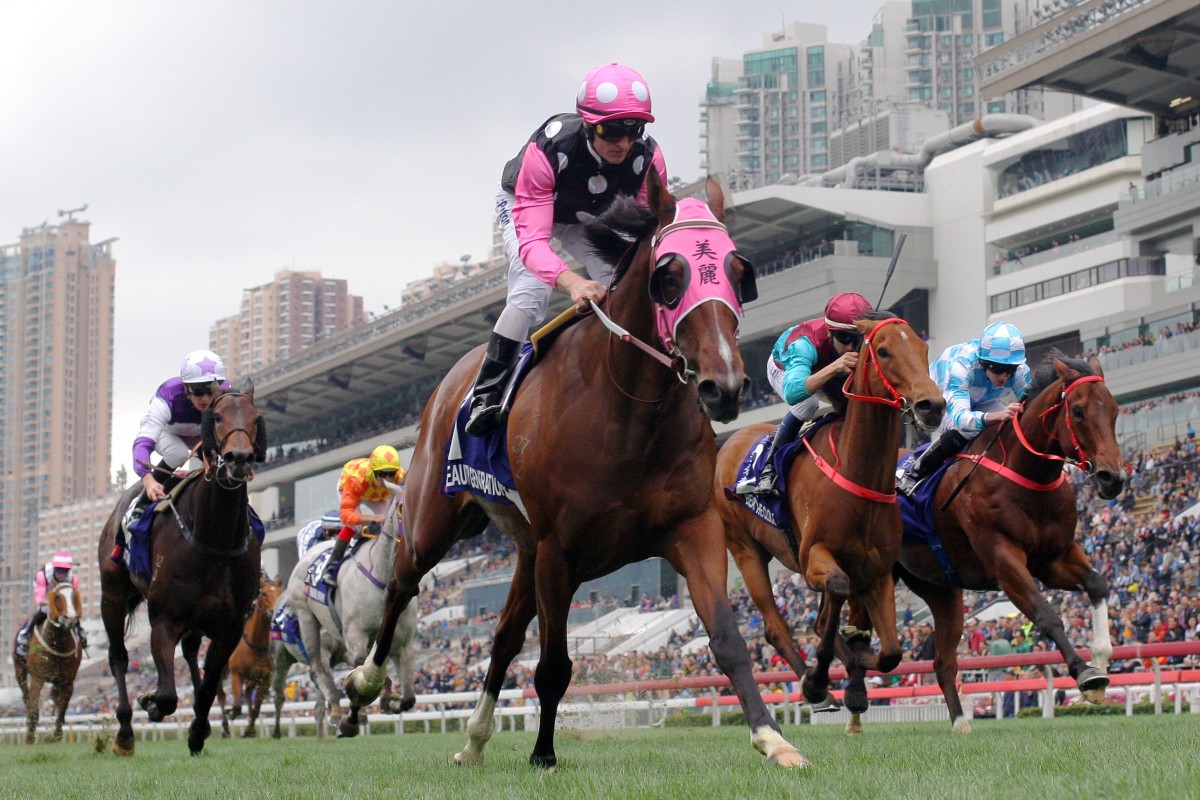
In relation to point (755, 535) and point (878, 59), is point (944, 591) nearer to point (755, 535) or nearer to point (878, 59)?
point (755, 535)

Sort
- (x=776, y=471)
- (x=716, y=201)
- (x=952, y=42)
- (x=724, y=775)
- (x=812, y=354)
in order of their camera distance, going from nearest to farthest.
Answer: (x=724, y=775) < (x=716, y=201) < (x=812, y=354) < (x=776, y=471) < (x=952, y=42)

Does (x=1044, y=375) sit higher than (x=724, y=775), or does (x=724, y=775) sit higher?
(x=1044, y=375)

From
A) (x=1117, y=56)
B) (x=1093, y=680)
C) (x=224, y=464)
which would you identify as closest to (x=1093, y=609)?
(x=1093, y=680)

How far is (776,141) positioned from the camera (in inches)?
6575

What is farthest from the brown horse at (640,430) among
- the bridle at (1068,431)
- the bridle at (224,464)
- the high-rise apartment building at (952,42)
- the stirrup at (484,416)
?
the high-rise apartment building at (952,42)

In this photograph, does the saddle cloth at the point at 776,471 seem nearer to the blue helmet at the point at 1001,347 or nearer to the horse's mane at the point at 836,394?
the horse's mane at the point at 836,394

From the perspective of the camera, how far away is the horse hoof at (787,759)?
5285 mm

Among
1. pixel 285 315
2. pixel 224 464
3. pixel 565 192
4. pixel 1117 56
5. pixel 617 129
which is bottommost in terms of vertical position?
pixel 224 464

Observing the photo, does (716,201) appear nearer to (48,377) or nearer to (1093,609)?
(1093,609)

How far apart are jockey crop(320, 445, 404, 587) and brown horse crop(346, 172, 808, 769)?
7133mm

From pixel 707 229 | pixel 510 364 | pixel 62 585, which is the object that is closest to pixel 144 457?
pixel 510 364

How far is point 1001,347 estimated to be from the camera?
33.9 ft

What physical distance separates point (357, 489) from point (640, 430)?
820 centimetres

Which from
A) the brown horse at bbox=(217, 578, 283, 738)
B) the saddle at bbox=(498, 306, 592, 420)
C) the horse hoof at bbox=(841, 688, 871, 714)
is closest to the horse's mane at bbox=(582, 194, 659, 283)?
the saddle at bbox=(498, 306, 592, 420)
